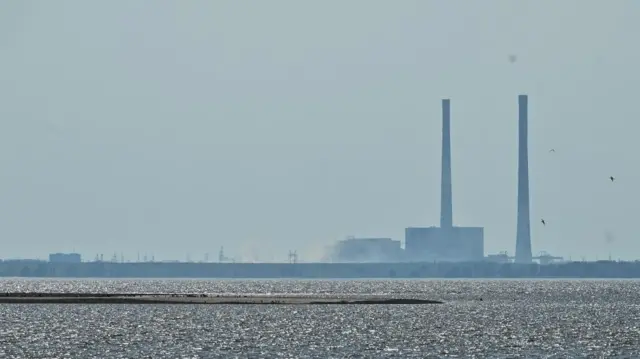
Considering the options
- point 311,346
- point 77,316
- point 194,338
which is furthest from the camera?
point 77,316

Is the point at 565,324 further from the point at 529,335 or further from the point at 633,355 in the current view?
the point at 633,355

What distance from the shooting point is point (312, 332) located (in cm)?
13450

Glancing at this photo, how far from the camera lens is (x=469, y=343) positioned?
121 metres

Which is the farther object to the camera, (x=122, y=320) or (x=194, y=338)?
(x=122, y=320)

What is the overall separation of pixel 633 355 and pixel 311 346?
2182cm

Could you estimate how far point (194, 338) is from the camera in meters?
124

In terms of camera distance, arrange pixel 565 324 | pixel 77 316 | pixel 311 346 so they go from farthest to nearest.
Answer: pixel 77 316 < pixel 565 324 < pixel 311 346

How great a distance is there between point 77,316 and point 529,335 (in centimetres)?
5124

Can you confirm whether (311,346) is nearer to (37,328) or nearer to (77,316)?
(37,328)

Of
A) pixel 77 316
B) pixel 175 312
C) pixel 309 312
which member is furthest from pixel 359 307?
pixel 77 316

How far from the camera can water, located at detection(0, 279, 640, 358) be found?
110 m

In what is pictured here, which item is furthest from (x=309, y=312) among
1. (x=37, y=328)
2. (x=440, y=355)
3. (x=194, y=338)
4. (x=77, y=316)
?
(x=440, y=355)

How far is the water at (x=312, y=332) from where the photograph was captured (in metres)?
110

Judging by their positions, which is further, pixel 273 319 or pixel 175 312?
pixel 175 312
